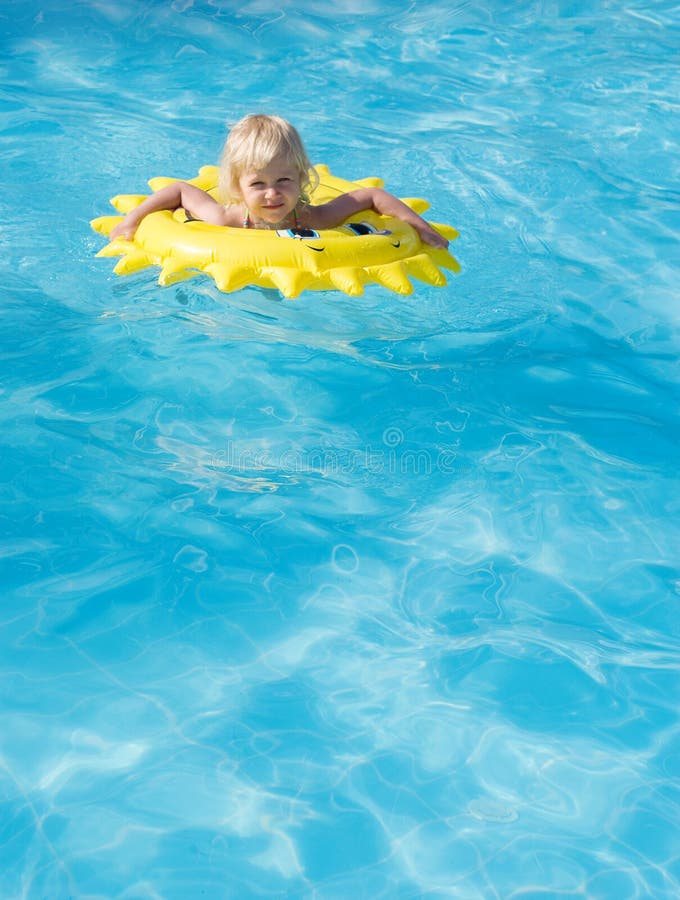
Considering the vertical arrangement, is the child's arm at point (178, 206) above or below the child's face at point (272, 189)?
below

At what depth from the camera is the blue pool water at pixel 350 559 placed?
9.23 ft

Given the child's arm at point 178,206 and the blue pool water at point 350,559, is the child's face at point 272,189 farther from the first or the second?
the blue pool water at point 350,559

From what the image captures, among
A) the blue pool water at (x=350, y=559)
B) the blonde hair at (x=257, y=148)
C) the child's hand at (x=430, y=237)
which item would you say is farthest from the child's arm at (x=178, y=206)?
the child's hand at (x=430, y=237)

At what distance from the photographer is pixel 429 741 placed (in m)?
3.08

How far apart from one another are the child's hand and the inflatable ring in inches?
1.1

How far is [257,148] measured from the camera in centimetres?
456

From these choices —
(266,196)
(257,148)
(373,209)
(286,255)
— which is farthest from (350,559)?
(373,209)

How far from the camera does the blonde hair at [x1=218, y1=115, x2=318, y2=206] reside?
4559 millimetres

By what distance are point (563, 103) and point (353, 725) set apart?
18.4 ft

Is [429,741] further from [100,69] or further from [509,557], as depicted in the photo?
[100,69]

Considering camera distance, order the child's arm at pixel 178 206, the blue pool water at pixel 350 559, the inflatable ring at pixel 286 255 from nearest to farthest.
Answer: the blue pool water at pixel 350 559 → the inflatable ring at pixel 286 255 → the child's arm at pixel 178 206

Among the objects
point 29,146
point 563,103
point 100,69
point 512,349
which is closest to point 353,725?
point 512,349

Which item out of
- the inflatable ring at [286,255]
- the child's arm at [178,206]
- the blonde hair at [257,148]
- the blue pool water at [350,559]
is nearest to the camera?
the blue pool water at [350,559]

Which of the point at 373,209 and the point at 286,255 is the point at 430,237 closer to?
the point at 373,209
